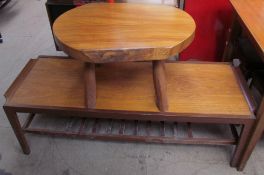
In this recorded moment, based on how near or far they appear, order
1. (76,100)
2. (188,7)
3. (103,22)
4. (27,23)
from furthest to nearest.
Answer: (27,23) < (188,7) < (76,100) < (103,22)

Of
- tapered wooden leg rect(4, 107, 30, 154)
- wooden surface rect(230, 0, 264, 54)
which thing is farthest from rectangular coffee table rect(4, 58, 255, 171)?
wooden surface rect(230, 0, 264, 54)

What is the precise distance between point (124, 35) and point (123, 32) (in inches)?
1.4

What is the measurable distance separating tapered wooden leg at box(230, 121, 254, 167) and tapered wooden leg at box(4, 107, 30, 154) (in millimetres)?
1201

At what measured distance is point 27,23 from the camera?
292 centimetres

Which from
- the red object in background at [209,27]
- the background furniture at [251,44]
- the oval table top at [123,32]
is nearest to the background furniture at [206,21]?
the red object in background at [209,27]

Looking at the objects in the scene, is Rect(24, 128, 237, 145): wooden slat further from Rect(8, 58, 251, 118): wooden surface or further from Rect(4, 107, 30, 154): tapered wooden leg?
Rect(8, 58, 251, 118): wooden surface

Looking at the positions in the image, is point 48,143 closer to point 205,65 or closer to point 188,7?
point 205,65

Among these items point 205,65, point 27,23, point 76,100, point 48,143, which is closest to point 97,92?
point 76,100

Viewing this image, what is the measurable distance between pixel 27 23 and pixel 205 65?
233 centimetres

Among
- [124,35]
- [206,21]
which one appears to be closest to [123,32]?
[124,35]

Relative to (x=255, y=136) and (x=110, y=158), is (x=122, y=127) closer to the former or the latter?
(x=110, y=158)

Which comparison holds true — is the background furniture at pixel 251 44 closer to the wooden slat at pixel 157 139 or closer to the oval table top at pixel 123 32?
the wooden slat at pixel 157 139

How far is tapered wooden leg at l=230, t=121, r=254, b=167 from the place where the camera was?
1197 millimetres

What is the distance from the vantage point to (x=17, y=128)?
1.35 m
